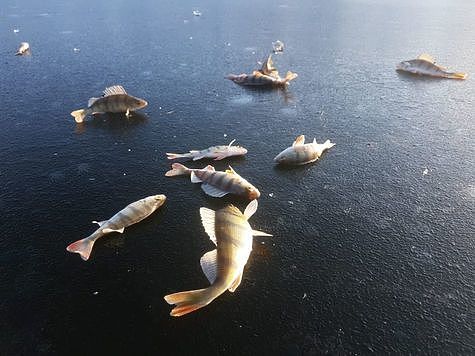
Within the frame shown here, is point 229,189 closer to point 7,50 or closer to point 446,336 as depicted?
point 446,336

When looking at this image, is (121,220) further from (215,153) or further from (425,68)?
(425,68)

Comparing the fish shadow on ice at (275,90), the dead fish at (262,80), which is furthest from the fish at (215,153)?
the dead fish at (262,80)

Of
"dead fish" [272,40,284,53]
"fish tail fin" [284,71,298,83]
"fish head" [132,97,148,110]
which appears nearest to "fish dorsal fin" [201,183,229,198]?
"fish head" [132,97,148,110]

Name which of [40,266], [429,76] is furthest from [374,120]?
[40,266]

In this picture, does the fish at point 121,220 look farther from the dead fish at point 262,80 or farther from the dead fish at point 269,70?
the dead fish at point 269,70

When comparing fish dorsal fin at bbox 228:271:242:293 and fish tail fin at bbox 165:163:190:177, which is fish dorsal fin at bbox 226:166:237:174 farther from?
fish dorsal fin at bbox 228:271:242:293
